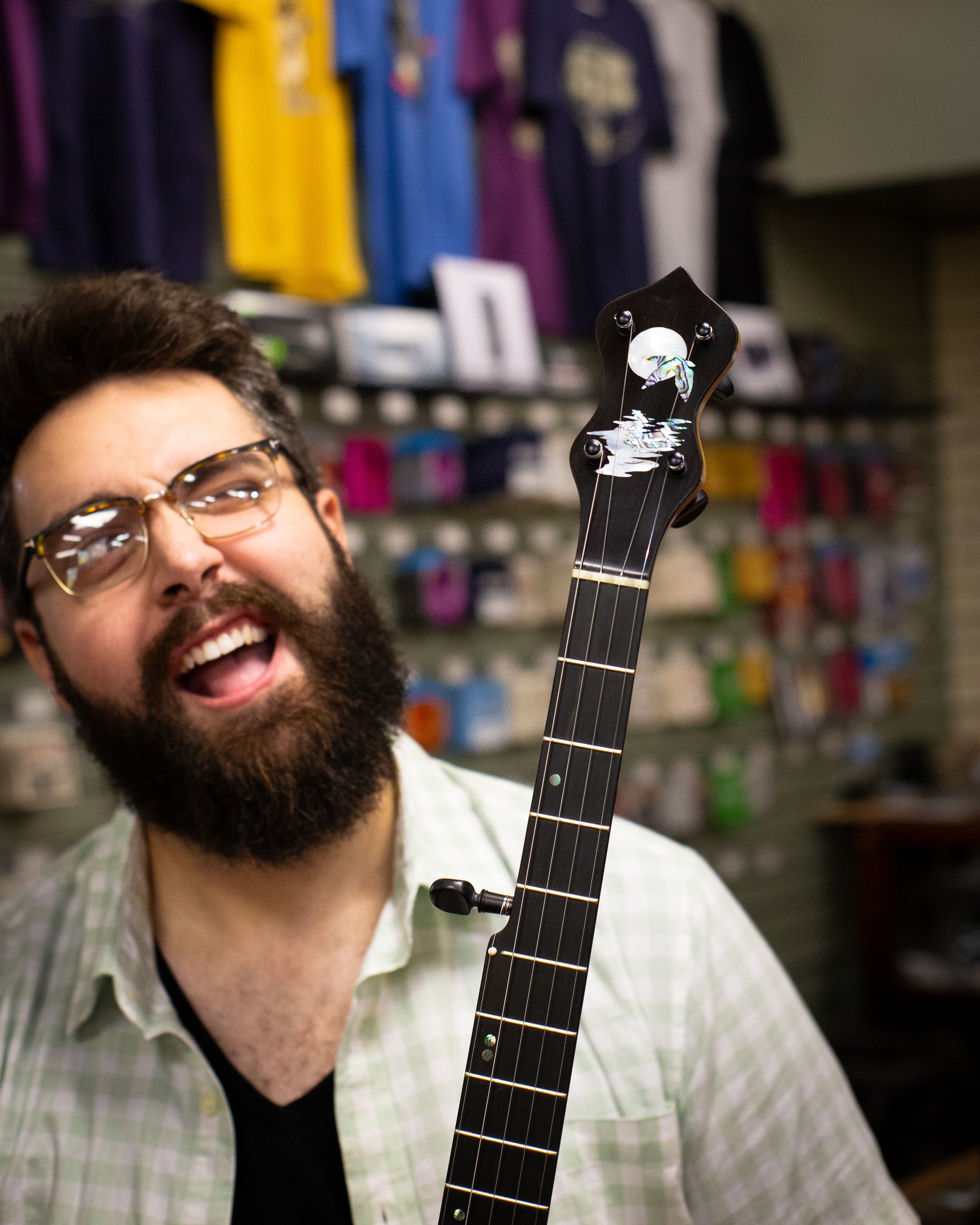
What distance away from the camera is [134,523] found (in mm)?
1333

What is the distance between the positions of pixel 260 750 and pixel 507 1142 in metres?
0.49

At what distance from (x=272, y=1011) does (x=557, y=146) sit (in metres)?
3.80

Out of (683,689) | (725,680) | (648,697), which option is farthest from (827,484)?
(648,697)

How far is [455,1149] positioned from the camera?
1.00 meters

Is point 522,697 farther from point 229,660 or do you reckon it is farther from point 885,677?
point 229,660

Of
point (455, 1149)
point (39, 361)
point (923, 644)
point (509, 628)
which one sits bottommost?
point (923, 644)

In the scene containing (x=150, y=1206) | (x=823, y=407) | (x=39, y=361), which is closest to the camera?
(x=150, y=1206)

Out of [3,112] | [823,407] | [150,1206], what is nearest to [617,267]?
[823,407]

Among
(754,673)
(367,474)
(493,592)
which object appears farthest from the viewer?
(754,673)

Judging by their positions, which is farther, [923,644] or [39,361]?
[923,644]

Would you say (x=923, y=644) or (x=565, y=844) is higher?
(x=565, y=844)

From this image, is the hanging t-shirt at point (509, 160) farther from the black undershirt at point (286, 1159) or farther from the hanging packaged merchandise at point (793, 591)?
the black undershirt at point (286, 1159)

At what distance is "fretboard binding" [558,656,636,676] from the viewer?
3.26 feet

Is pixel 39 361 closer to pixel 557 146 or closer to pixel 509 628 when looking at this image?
pixel 509 628
